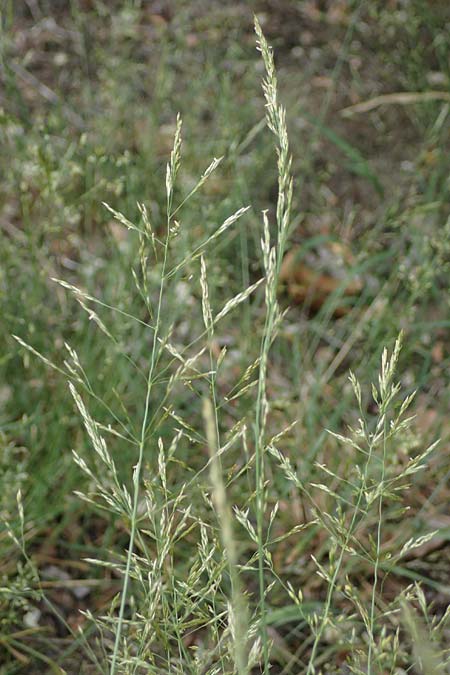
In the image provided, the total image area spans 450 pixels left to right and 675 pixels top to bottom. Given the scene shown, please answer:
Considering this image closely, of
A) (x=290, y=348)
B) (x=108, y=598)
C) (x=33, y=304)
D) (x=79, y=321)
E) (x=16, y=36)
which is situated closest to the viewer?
(x=108, y=598)

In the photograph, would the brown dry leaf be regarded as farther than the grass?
Yes

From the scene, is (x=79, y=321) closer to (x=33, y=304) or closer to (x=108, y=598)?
(x=33, y=304)

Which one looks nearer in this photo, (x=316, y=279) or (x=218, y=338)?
(x=218, y=338)

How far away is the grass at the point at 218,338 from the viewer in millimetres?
1527

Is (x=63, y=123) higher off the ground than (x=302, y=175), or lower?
higher

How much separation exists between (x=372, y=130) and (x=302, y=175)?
14.4 inches

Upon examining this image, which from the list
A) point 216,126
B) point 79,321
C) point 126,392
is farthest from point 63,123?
point 126,392

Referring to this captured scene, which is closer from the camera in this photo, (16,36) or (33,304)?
(33,304)

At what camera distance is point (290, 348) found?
9.23 feet

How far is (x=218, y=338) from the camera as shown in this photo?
2.75m

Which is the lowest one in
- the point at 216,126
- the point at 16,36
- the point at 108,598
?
the point at 108,598

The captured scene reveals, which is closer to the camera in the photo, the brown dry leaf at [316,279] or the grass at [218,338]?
the grass at [218,338]

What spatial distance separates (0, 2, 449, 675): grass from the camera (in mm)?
1527

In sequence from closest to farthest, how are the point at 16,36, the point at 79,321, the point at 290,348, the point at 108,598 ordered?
the point at 108,598
the point at 79,321
the point at 290,348
the point at 16,36
